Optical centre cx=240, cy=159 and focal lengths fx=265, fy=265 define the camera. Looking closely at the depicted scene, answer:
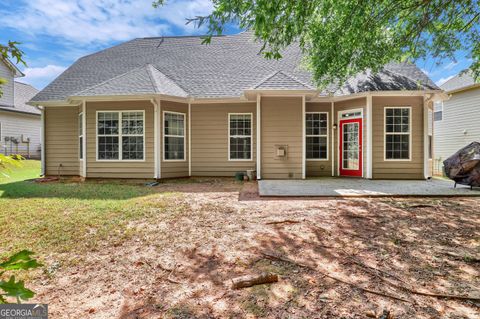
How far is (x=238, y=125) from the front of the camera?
10.2 metres

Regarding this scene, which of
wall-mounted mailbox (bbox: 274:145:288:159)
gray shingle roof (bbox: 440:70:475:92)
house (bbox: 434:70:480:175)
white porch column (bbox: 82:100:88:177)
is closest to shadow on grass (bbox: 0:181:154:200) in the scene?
white porch column (bbox: 82:100:88:177)

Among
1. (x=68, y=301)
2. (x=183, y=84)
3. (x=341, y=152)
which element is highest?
(x=183, y=84)

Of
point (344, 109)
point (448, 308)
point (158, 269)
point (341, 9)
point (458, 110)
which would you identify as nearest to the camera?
point (448, 308)

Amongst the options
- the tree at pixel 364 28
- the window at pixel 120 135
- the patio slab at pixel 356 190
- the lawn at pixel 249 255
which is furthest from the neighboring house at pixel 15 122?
the tree at pixel 364 28

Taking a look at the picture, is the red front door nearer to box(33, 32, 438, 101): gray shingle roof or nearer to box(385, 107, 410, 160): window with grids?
box(385, 107, 410, 160): window with grids

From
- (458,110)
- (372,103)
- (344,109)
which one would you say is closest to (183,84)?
(344,109)

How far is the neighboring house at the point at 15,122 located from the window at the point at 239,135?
1431 centimetres

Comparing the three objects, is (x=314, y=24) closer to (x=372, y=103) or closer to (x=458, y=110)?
(x=372, y=103)

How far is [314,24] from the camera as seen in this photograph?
6.72 meters

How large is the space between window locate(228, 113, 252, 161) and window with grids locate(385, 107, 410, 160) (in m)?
4.96

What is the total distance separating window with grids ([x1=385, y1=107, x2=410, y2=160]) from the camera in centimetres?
946

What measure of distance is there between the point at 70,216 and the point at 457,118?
18.2 metres

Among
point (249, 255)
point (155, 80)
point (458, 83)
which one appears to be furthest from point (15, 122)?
point (458, 83)

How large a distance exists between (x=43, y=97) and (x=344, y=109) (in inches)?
468
